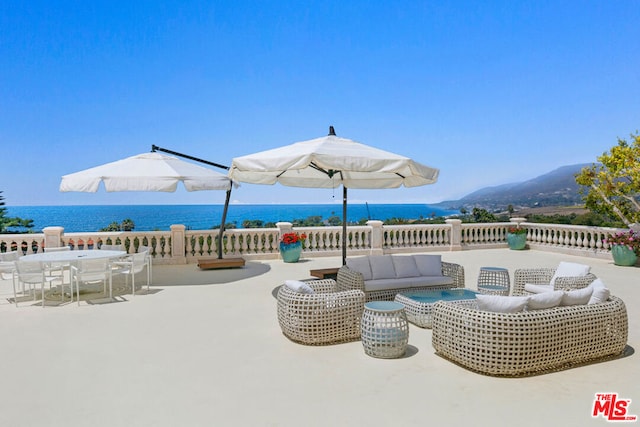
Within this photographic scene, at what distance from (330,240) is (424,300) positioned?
7260mm

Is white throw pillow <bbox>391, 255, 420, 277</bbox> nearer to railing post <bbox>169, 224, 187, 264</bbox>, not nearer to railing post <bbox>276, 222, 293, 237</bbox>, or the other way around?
railing post <bbox>276, 222, 293, 237</bbox>

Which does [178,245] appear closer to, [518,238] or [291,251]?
[291,251]

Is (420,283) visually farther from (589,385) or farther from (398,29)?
(398,29)

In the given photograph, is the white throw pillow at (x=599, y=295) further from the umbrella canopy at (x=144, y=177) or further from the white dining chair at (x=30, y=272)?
the white dining chair at (x=30, y=272)

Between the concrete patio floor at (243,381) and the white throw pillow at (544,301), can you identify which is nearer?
the concrete patio floor at (243,381)

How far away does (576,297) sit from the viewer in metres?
3.97

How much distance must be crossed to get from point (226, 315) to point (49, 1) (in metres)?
17.9

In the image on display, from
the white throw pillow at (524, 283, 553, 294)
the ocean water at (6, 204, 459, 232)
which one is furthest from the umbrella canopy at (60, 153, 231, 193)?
the ocean water at (6, 204, 459, 232)

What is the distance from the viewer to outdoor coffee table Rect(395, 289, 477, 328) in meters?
5.06

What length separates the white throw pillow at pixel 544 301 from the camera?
373 centimetres

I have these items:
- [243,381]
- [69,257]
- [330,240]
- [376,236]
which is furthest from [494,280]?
[69,257]

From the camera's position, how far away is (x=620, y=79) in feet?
58.5

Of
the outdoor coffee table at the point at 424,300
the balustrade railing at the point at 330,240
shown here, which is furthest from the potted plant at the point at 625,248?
the outdoor coffee table at the point at 424,300

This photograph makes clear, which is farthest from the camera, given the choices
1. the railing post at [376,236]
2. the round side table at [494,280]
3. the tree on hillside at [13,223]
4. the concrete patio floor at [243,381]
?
the tree on hillside at [13,223]
